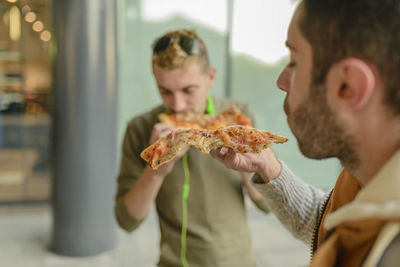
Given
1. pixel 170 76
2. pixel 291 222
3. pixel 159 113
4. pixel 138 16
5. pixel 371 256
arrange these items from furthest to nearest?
pixel 138 16, pixel 159 113, pixel 170 76, pixel 291 222, pixel 371 256

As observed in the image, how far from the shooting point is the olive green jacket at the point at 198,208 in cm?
167

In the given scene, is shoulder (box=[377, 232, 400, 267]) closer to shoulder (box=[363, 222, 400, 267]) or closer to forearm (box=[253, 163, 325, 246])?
shoulder (box=[363, 222, 400, 267])

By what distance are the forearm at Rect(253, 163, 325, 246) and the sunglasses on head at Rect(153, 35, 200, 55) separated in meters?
0.59

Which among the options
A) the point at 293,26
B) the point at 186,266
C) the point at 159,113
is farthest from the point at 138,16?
the point at 293,26

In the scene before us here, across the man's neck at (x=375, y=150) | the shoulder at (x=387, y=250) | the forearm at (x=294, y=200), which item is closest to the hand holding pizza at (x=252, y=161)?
the forearm at (x=294, y=200)

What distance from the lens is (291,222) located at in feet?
4.52

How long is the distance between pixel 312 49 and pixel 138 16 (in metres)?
4.94

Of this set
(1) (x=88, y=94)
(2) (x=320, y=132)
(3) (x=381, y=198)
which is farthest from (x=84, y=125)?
(3) (x=381, y=198)

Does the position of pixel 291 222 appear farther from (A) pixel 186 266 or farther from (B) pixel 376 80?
(B) pixel 376 80

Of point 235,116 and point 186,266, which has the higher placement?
point 235,116

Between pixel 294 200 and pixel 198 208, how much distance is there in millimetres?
512

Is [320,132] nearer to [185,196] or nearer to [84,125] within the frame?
[185,196]

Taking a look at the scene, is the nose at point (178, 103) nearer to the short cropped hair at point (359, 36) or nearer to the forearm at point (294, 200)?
the forearm at point (294, 200)

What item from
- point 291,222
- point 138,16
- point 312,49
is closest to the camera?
point 312,49
